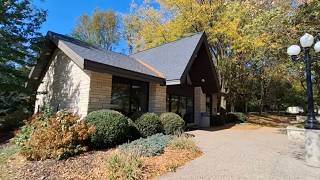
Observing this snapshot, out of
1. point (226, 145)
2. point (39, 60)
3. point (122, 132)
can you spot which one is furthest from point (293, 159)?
point (39, 60)

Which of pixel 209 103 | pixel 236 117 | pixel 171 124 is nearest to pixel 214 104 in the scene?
pixel 209 103

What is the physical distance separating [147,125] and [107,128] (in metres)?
2.38

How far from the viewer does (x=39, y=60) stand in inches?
523

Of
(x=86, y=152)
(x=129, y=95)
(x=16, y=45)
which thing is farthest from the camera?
(x=16, y=45)

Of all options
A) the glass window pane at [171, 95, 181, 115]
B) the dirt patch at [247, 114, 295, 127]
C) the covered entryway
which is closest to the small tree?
the covered entryway

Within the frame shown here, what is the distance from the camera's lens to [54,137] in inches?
285

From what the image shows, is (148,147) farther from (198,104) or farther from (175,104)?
A: (198,104)

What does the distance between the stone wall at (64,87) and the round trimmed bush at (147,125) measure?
231cm

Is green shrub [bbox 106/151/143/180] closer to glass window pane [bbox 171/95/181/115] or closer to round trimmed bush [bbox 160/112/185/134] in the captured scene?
round trimmed bush [bbox 160/112/185/134]

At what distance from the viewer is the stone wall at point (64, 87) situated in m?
10.5

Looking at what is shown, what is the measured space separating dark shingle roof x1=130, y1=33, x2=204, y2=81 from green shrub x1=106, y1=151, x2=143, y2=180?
6.87 metres

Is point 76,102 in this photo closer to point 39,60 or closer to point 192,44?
point 39,60

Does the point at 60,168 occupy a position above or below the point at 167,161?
below

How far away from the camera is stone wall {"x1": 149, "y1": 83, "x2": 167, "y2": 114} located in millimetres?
13141
